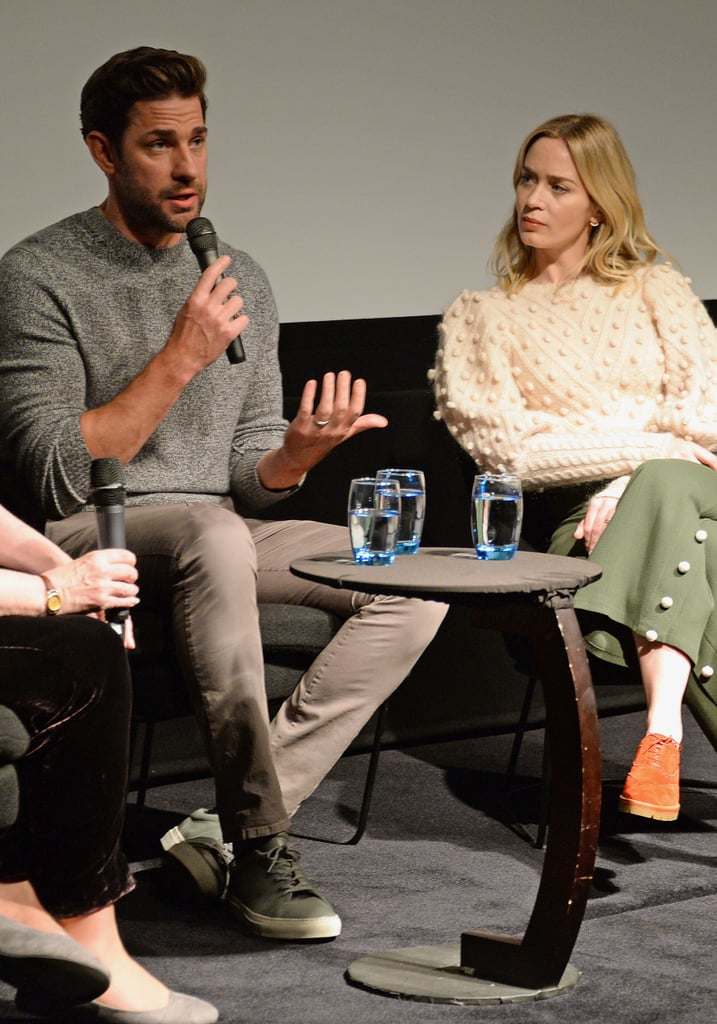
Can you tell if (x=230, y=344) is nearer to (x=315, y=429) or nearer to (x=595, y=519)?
(x=315, y=429)

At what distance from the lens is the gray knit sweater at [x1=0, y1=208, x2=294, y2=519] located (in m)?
2.37

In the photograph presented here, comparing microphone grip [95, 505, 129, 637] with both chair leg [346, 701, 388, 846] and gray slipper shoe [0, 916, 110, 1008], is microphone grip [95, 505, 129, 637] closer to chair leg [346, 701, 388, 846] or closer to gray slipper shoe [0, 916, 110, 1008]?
gray slipper shoe [0, 916, 110, 1008]

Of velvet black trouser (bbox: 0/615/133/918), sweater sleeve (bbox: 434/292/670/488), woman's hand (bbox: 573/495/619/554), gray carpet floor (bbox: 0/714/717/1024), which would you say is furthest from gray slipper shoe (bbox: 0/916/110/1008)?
sweater sleeve (bbox: 434/292/670/488)

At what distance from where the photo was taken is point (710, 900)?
88.1 inches

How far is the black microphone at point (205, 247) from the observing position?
238 cm

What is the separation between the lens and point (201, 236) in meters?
2.40

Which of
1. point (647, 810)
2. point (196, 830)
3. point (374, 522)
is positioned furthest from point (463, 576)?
point (196, 830)

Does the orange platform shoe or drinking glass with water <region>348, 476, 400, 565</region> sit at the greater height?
drinking glass with water <region>348, 476, 400, 565</region>

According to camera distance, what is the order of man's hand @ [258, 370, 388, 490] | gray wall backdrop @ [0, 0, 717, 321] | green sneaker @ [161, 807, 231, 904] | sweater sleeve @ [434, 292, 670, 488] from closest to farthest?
green sneaker @ [161, 807, 231, 904] → man's hand @ [258, 370, 388, 490] → sweater sleeve @ [434, 292, 670, 488] → gray wall backdrop @ [0, 0, 717, 321]

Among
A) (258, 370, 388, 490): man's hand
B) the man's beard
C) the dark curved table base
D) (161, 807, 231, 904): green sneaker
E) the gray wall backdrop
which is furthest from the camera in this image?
the gray wall backdrop

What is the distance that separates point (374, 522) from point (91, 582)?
1.28ft

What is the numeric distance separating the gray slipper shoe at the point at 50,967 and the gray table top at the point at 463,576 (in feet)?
1.77

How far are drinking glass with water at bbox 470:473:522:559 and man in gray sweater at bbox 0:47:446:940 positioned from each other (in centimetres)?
40

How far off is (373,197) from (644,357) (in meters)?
1.08
